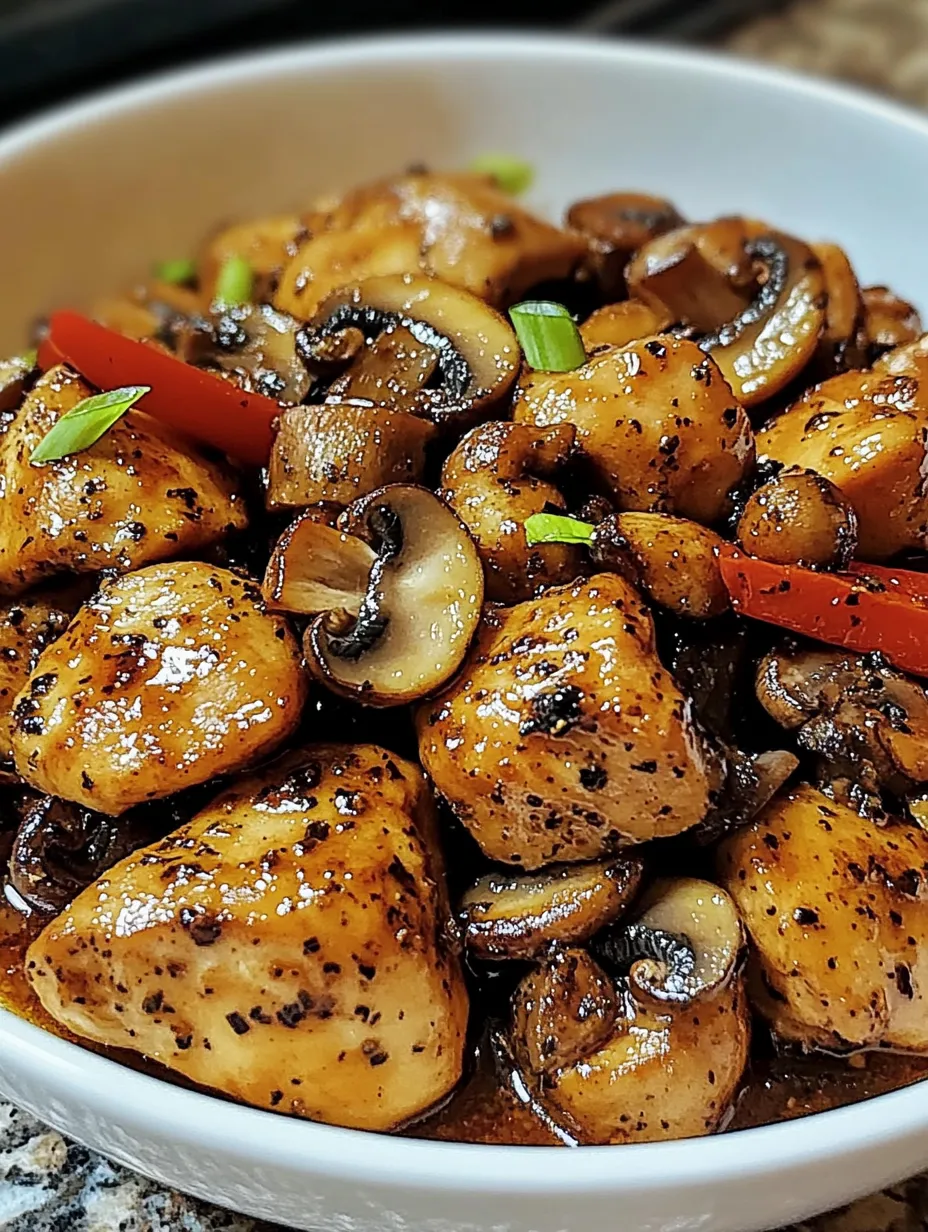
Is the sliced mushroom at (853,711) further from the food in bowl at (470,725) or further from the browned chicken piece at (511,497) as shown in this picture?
the browned chicken piece at (511,497)

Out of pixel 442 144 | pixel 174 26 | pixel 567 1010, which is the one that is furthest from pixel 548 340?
pixel 174 26

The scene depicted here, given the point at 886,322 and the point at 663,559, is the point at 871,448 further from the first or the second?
the point at 886,322

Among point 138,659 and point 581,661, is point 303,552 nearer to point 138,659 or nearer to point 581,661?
point 138,659

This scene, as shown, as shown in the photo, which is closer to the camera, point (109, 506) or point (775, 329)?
point (109, 506)

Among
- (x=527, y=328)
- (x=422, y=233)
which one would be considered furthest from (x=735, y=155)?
(x=527, y=328)

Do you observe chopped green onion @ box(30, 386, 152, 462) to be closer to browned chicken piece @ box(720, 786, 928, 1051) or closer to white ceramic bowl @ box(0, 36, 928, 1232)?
browned chicken piece @ box(720, 786, 928, 1051)

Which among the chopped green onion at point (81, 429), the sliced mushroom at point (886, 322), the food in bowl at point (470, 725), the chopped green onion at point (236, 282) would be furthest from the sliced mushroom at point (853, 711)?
the chopped green onion at point (236, 282)

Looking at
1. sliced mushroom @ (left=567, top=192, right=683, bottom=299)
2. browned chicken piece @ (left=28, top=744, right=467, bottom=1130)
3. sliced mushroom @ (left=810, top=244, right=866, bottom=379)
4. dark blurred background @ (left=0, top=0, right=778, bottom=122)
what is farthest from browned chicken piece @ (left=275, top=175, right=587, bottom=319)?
dark blurred background @ (left=0, top=0, right=778, bottom=122)
